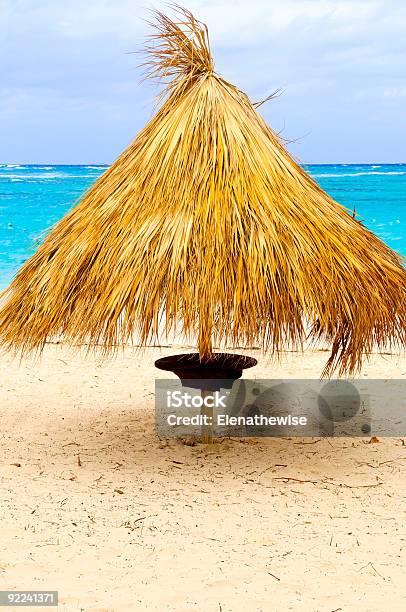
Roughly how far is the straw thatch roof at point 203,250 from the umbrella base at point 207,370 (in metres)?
0.14

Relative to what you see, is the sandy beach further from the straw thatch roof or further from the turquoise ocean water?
the turquoise ocean water

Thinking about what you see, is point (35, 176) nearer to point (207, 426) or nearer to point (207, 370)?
point (207, 426)

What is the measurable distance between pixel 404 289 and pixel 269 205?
73cm

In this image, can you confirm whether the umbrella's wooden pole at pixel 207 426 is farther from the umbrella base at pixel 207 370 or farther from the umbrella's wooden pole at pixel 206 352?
the umbrella base at pixel 207 370

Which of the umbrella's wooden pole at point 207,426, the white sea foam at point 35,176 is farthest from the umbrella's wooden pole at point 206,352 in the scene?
the white sea foam at point 35,176

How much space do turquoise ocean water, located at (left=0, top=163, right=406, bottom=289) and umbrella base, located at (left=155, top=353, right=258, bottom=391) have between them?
7787mm

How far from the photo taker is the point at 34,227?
22.2 metres

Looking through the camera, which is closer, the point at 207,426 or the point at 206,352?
the point at 206,352

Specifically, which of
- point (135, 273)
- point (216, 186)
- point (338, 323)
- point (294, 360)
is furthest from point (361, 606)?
point (294, 360)

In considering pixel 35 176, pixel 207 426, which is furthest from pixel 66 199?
pixel 207 426

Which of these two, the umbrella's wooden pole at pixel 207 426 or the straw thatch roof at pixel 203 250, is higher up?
the straw thatch roof at pixel 203 250

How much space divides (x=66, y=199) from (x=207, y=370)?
1056 inches

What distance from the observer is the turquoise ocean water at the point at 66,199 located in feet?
62.1

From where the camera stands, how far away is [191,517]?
3.30m
